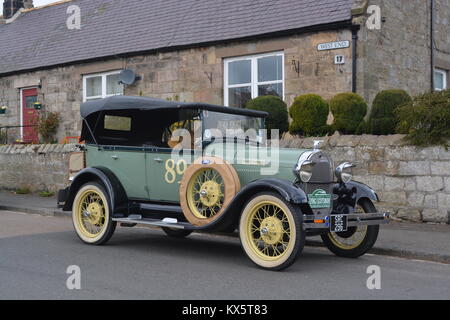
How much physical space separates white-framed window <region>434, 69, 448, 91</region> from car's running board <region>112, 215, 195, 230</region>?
11.4m

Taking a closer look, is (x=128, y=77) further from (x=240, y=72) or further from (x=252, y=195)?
(x=252, y=195)

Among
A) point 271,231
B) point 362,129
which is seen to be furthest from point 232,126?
point 362,129

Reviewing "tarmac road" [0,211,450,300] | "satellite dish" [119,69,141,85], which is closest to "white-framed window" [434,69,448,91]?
"satellite dish" [119,69,141,85]

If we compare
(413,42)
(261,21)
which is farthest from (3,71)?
(413,42)

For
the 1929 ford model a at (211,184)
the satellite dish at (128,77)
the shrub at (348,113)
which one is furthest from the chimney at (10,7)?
the shrub at (348,113)

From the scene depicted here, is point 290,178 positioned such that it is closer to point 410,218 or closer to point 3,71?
point 410,218

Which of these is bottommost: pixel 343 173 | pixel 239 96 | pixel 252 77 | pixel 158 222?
pixel 158 222

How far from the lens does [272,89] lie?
47.8 ft

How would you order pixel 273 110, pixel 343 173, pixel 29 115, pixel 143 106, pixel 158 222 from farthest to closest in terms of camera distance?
1. pixel 29 115
2. pixel 273 110
3. pixel 143 106
4. pixel 158 222
5. pixel 343 173

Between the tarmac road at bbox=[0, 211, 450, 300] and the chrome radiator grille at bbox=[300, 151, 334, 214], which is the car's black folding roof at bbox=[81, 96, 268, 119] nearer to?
the chrome radiator grille at bbox=[300, 151, 334, 214]

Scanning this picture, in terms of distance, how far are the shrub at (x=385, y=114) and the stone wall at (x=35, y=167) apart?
7.88 m

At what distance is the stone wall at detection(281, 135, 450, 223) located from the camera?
998 centimetres

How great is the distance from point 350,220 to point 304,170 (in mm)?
831

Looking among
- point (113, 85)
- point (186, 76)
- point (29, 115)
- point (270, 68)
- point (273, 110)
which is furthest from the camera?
point (29, 115)
